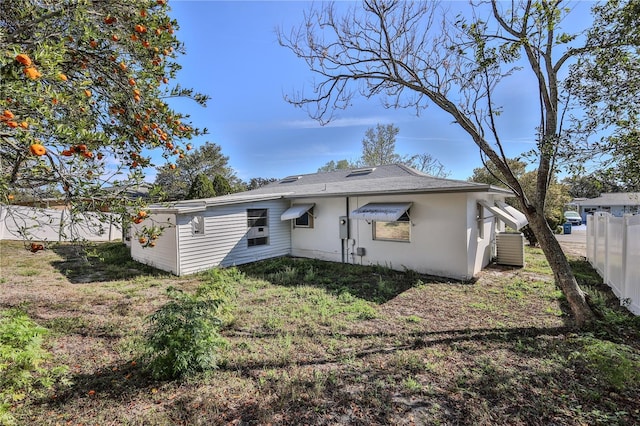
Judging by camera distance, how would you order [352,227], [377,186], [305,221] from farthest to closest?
[305,221], [352,227], [377,186]

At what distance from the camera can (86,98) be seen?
3268 millimetres

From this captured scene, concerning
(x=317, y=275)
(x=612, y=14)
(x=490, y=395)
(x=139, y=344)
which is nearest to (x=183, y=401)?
(x=139, y=344)

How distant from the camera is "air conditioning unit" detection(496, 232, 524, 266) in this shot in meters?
11.1

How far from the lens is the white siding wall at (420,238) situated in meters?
9.52

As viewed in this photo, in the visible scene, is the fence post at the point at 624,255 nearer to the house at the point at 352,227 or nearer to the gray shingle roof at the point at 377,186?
the gray shingle roof at the point at 377,186

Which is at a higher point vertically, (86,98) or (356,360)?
(86,98)

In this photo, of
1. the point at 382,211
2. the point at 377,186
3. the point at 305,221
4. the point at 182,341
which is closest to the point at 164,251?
the point at 305,221

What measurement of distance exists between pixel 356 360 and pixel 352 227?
7914 millimetres

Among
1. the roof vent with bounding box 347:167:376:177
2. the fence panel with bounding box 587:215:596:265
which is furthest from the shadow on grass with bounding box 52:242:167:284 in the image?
the fence panel with bounding box 587:215:596:265

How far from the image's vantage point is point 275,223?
13883mm

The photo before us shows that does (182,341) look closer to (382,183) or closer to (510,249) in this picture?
(382,183)

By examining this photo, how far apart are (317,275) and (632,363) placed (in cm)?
777

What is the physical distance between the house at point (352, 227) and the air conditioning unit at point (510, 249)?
0.46 meters

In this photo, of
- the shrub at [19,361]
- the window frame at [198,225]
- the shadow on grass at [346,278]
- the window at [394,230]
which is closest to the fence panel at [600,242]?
the shadow on grass at [346,278]
